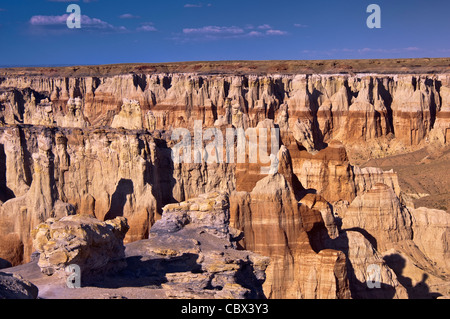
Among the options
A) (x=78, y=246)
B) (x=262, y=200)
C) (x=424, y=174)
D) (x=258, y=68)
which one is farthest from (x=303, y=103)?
(x=78, y=246)

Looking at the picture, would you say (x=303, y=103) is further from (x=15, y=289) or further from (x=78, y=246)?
(x=15, y=289)

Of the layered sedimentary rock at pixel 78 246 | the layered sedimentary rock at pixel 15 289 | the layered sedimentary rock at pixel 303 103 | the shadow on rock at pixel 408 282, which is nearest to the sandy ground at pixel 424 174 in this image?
the layered sedimentary rock at pixel 303 103

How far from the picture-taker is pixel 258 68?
97.6 metres

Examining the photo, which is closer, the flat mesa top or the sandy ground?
the sandy ground

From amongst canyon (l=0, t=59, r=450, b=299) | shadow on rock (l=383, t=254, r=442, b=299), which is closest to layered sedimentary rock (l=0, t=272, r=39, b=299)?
canyon (l=0, t=59, r=450, b=299)

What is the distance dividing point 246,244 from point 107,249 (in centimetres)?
706

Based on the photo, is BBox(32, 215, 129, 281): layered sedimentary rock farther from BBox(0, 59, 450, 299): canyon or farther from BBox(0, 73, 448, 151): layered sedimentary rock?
BBox(0, 73, 448, 151): layered sedimentary rock

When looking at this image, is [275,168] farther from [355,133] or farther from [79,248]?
[355,133]

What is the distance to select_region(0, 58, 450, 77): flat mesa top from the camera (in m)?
90.4

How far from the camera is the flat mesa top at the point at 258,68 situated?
3561 inches

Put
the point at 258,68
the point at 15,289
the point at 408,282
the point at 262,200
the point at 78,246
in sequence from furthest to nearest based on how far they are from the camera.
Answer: the point at 258,68, the point at 408,282, the point at 262,200, the point at 78,246, the point at 15,289

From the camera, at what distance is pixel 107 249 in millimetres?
12094

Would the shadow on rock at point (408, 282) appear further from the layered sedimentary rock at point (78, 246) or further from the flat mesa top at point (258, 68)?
the flat mesa top at point (258, 68)
